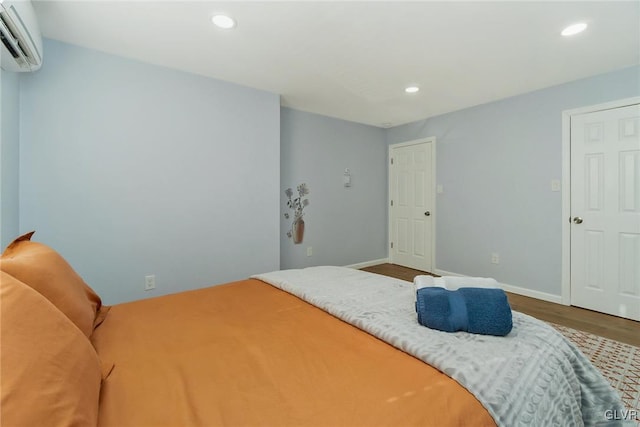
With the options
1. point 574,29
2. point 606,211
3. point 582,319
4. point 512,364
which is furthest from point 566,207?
point 512,364

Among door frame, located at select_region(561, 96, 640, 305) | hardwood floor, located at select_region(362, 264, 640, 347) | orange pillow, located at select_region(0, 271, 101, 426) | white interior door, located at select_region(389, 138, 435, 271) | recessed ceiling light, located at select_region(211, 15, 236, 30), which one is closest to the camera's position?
orange pillow, located at select_region(0, 271, 101, 426)

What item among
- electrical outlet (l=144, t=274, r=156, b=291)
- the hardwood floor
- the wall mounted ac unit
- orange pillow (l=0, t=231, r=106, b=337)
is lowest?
the hardwood floor

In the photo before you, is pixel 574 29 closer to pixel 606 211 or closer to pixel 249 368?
pixel 606 211

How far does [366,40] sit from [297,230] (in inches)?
97.2

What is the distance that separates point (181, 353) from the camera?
1.03m

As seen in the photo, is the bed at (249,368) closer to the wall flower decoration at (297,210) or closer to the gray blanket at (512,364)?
the gray blanket at (512,364)

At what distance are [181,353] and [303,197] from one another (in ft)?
10.5

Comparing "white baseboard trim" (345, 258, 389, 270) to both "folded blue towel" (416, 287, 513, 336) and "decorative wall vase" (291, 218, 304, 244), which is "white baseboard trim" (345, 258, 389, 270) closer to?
"decorative wall vase" (291, 218, 304, 244)

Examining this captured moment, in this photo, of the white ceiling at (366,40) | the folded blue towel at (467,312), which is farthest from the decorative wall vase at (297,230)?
the folded blue towel at (467,312)

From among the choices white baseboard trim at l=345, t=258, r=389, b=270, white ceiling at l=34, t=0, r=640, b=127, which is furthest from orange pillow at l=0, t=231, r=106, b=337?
white baseboard trim at l=345, t=258, r=389, b=270

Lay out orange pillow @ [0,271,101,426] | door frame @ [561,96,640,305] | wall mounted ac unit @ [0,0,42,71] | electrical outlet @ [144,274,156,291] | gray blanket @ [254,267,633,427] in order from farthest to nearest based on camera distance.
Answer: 1. door frame @ [561,96,640,305]
2. electrical outlet @ [144,274,156,291]
3. wall mounted ac unit @ [0,0,42,71]
4. gray blanket @ [254,267,633,427]
5. orange pillow @ [0,271,101,426]

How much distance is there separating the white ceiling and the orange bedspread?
1.92 m

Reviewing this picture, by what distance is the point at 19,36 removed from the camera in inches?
63.9

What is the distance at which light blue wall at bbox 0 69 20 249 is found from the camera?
1.86 meters
